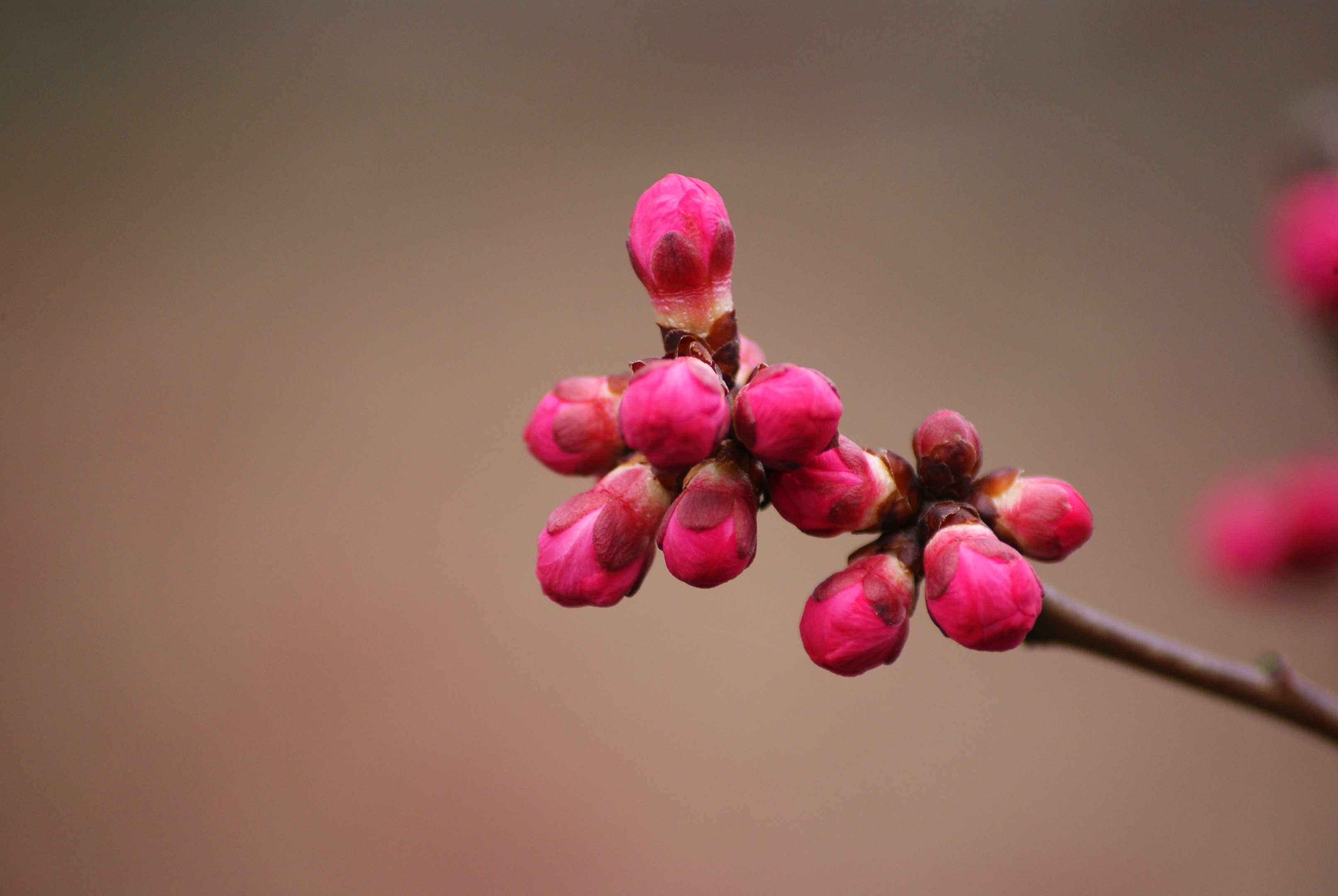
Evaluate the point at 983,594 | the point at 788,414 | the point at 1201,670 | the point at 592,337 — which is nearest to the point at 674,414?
the point at 788,414

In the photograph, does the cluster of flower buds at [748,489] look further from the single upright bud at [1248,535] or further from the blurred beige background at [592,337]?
the blurred beige background at [592,337]

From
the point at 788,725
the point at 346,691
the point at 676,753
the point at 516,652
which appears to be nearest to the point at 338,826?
the point at 346,691

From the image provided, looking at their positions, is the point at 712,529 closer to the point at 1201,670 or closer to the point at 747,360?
the point at 747,360

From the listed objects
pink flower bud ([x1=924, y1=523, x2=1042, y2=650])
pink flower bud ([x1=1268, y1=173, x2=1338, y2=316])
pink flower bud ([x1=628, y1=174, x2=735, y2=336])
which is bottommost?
pink flower bud ([x1=924, y1=523, x2=1042, y2=650])

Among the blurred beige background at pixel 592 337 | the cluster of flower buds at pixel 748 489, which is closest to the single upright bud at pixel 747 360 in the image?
the cluster of flower buds at pixel 748 489

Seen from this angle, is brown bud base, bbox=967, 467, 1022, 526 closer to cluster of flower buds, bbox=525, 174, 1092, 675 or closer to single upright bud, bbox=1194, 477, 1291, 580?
cluster of flower buds, bbox=525, 174, 1092, 675

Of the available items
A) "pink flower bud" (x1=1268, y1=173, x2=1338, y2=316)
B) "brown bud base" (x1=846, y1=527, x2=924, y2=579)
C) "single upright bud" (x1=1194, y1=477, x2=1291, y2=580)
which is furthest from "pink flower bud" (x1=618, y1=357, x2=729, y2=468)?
"single upright bud" (x1=1194, y1=477, x2=1291, y2=580)

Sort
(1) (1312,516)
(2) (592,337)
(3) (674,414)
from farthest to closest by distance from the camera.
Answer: (2) (592,337)
(1) (1312,516)
(3) (674,414)
